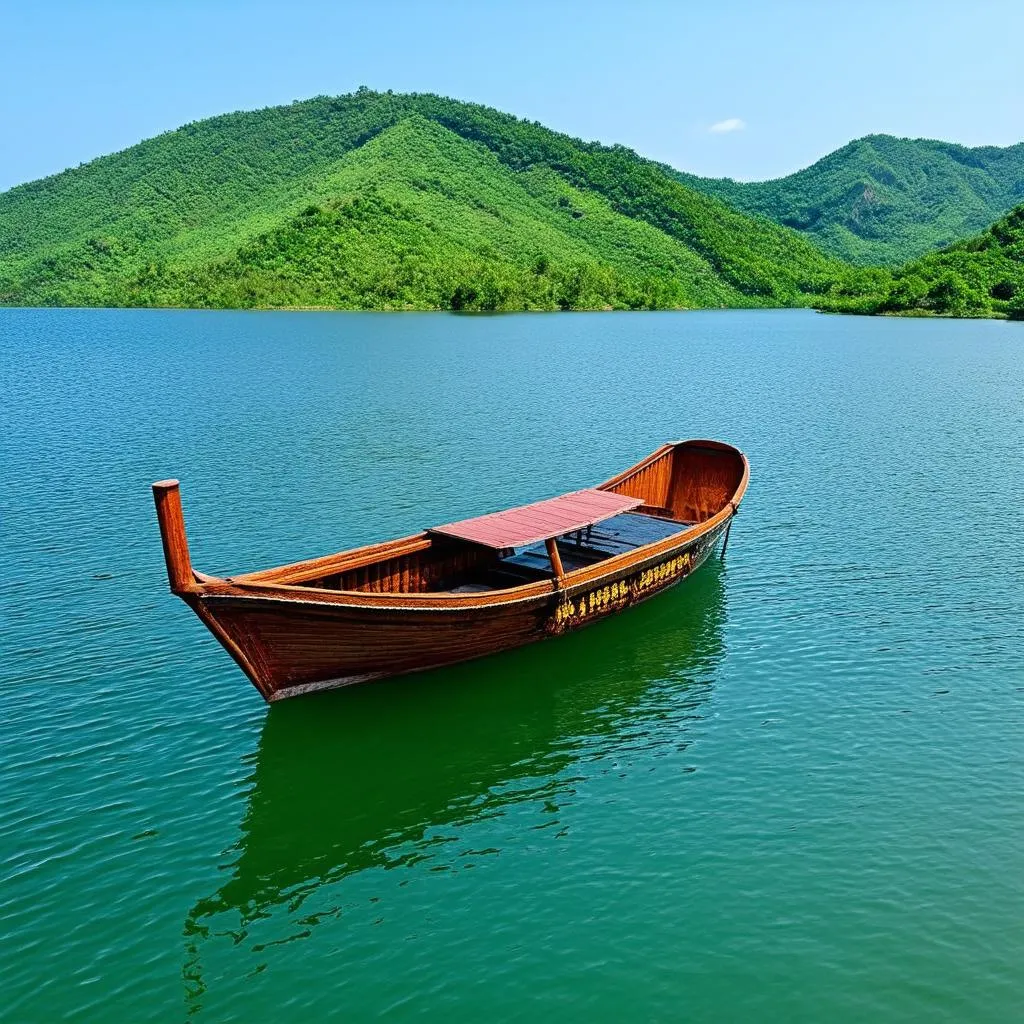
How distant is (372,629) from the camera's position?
1719 centimetres

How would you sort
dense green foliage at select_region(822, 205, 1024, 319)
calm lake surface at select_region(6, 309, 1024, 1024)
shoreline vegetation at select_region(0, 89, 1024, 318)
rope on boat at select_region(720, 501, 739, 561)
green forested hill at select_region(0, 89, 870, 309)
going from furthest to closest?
green forested hill at select_region(0, 89, 870, 309) < shoreline vegetation at select_region(0, 89, 1024, 318) < dense green foliage at select_region(822, 205, 1024, 319) < rope on boat at select_region(720, 501, 739, 561) < calm lake surface at select_region(6, 309, 1024, 1024)

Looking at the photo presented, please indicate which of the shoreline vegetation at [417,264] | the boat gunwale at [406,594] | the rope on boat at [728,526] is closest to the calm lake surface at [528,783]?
the rope on boat at [728,526]

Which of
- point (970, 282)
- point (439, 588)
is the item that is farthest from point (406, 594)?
point (970, 282)

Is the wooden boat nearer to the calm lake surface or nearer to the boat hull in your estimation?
the boat hull

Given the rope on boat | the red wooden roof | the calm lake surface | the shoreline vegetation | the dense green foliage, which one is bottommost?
the calm lake surface

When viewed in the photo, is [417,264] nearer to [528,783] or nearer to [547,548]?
[547,548]

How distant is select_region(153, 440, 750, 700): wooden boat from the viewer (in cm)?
1549

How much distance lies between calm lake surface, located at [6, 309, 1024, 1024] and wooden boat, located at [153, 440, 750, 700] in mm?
932

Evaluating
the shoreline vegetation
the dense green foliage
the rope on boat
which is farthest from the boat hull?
the dense green foliage

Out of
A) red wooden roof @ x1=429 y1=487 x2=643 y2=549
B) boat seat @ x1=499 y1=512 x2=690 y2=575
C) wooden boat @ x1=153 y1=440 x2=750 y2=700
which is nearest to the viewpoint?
wooden boat @ x1=153 y1=440 x2=750 y2=700

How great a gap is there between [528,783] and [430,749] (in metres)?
2.07

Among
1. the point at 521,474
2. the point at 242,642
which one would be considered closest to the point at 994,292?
the point at 521,474

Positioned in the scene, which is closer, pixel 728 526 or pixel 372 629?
pixel 372 629

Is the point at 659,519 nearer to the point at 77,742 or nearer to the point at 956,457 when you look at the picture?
the point at 77,742
